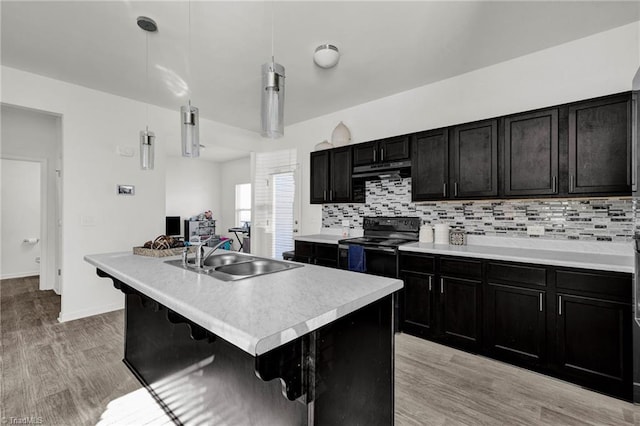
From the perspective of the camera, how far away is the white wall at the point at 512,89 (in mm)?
2428

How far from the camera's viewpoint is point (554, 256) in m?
2.31

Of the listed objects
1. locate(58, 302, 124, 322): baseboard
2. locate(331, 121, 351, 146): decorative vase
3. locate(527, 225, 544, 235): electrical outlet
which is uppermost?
locate(331, 121, 351, 146): decorative vase

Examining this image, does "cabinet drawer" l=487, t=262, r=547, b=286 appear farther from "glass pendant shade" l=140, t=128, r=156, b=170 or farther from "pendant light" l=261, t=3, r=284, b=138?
"glass pendant shade" l=140, t=128, r=156, b=170

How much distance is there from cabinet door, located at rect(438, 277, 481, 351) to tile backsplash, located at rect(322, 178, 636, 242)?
754mm

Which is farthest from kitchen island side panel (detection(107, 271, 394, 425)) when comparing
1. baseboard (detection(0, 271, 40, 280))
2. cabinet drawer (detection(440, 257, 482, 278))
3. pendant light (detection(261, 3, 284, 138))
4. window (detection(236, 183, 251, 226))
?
window (detection(236, 183, 251, 226))

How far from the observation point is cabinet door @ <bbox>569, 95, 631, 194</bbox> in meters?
2.12

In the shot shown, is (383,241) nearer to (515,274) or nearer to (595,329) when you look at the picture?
(515,274)

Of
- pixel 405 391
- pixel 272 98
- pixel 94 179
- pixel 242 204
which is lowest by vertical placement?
pixel 405 391

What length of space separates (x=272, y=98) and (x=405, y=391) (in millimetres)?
2092

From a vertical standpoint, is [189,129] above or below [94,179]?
above

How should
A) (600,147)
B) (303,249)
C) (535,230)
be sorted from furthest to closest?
1. (303,249)
2. (535,230)
3. (600,147)

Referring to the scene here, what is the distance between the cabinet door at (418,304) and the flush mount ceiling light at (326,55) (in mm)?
2188

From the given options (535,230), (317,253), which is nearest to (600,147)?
(535,230)

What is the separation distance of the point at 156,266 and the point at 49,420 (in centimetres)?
110
